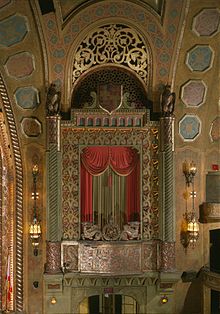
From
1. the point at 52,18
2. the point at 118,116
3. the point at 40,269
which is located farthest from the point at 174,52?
the point at 40,269

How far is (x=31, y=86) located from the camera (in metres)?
11.5

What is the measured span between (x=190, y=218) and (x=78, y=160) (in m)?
3.01

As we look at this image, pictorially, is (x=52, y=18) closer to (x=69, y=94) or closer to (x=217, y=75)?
(x=69, y=94)

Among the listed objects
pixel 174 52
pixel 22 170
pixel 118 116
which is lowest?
pixel 22 170

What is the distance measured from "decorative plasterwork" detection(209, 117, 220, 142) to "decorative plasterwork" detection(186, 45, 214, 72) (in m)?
1.34

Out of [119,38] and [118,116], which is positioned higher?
[119,38]

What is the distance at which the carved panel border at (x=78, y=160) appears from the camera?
1173 centimetres

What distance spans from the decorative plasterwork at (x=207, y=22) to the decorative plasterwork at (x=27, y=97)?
3.91m

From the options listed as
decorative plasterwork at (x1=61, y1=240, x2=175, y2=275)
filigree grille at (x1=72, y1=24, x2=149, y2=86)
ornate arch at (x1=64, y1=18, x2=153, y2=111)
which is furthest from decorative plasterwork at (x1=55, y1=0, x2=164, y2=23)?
decorative plasterwork at (x1=61, y1=240, x2=175, y2=275)

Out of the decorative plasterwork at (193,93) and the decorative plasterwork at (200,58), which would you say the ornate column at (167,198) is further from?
the decorative plasterwork at (200,58)

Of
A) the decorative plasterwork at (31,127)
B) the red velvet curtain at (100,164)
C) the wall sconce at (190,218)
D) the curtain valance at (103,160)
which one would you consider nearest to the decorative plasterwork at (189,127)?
the wall sconce at (190,218)

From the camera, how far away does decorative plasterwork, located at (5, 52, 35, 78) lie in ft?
36.8

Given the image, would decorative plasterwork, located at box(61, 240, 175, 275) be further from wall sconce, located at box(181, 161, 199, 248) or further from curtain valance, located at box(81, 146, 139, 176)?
curtain valance, located at box(81, 146, 139, 176)

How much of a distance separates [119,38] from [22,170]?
383 cm
